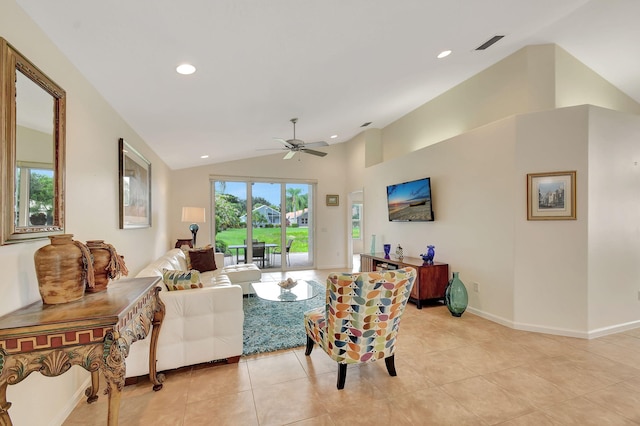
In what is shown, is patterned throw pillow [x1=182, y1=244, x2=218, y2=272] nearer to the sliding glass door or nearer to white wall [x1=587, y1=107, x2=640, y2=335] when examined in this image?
the sliding glass door

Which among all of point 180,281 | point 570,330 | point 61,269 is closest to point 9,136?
point 61,269

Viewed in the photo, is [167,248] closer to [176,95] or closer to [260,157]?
[260,157]

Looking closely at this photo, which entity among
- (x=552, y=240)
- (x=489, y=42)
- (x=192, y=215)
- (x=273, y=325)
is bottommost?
(x=273, y=325)

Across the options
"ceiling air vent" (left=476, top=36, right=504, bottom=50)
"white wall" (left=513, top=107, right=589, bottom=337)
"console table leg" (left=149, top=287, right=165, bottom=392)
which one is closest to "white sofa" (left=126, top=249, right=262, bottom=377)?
"console table leg" (left=149, top=287, right=165, bottom=392)

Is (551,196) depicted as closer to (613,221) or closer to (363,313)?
(613,221)

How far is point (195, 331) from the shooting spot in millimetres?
2475

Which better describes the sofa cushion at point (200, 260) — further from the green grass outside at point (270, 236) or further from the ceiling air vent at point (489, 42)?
the ceiling air vent at point (489, 42)

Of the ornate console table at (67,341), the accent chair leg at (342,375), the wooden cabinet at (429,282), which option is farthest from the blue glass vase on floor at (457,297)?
the ornate console table at (67,341)

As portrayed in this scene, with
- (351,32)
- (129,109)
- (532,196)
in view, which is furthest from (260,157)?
(532,196)

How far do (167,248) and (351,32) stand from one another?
212 inches

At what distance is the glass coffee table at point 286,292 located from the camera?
131 inches

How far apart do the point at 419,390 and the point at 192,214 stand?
511 cm

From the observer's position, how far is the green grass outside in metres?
6.85

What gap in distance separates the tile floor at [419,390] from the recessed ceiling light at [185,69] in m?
2.51
